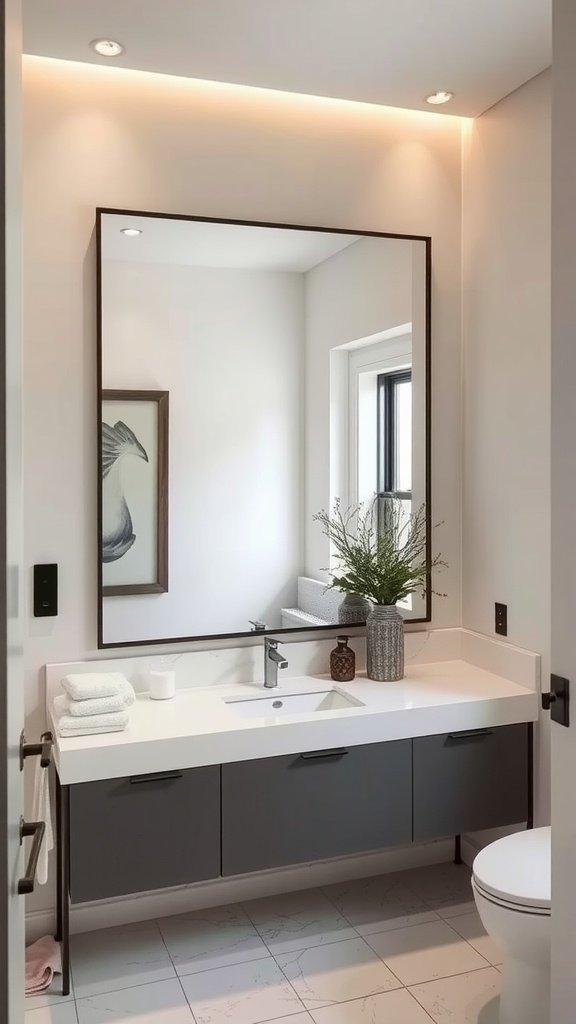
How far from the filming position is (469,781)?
2.58 meters

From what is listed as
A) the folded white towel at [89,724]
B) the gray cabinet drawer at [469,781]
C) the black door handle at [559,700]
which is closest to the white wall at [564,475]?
the black door handle at [559,700]

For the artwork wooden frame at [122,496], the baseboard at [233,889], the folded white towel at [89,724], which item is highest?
the artwork wooden frame at [122,496]

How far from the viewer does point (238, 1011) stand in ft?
7.28

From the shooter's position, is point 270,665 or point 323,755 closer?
point 323,755

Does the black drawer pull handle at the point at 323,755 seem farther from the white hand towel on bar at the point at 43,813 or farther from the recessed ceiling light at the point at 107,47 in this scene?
the recessed ceiling light at the point at 107,47

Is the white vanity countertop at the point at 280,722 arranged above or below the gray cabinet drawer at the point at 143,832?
above

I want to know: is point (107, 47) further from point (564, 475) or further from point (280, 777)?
point (280, 777)

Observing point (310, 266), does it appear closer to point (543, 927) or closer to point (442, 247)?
point (442, 247)

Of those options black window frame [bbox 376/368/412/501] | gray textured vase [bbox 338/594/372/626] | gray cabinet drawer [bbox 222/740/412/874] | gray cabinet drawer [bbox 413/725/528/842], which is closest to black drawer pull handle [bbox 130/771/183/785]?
gray cabinet drawer [bbox 222/740/412/874]

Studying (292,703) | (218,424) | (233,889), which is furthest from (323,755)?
(218,424)

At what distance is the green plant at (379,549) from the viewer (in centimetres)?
280

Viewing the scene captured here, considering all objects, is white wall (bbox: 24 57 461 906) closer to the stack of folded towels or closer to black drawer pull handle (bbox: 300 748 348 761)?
the stack of folded towels

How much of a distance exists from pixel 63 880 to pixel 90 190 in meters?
1.98

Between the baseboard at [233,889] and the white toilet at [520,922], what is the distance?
856 mm
